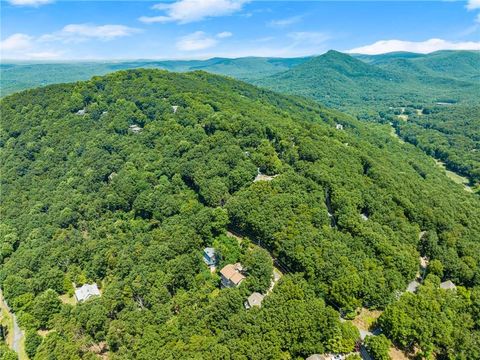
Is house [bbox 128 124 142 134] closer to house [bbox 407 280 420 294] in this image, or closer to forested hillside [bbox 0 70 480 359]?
forested hillside [bbox 0 70 480 359]

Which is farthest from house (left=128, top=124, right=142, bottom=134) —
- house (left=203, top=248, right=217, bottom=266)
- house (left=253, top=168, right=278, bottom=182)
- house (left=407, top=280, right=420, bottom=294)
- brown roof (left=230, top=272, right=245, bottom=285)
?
house (left=407, top=280, right=420, bottom=294)

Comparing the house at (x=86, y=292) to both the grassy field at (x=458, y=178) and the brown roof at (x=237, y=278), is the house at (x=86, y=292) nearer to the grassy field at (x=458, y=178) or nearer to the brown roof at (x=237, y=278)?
the brown roof at (x=237, y=278)

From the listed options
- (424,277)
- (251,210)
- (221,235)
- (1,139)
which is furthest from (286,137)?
(1,139)

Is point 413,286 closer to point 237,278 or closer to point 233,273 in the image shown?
Result: point 237,278

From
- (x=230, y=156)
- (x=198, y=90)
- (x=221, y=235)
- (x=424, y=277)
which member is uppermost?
(x=198, y=90)

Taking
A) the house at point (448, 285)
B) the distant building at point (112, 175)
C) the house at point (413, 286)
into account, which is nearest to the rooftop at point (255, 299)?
the house at point (413, 286)

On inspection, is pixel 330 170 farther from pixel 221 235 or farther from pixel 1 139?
pixel 1 139
